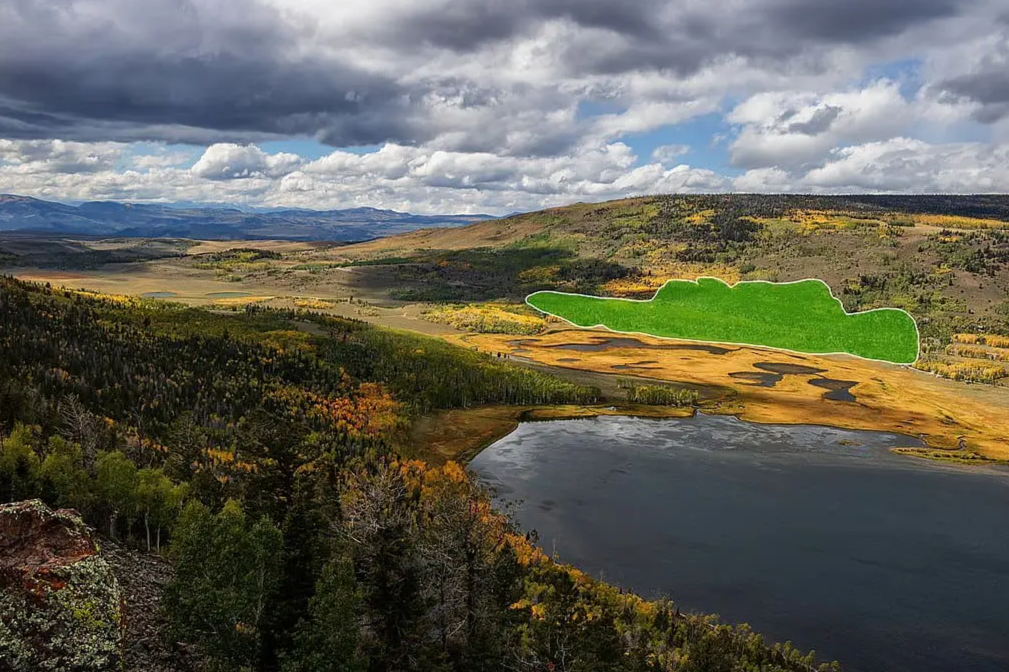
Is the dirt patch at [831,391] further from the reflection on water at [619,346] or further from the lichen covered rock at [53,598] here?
the lichen covered rock at [53,598]

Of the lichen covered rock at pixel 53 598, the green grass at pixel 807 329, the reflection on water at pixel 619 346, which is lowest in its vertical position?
the reflection on water at pixel 619 346

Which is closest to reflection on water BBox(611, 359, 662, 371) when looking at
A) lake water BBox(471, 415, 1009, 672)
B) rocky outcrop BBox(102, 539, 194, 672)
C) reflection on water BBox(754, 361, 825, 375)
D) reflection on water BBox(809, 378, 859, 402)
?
reflection on water BBox(754, 361, 825, 375)

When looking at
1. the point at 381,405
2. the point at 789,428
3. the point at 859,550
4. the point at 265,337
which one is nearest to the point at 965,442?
the point at 789,428

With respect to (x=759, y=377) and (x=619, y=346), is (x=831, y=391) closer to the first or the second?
(x=759, y=377)

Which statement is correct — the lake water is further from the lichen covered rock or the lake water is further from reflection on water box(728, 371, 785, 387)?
the lichen covered rock

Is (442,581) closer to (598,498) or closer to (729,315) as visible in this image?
(598,498)

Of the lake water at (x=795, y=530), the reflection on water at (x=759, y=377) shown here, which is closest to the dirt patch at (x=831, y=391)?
the reflection on water at (x=759, y=377)

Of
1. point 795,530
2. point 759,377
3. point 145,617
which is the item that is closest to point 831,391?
point 759,377
